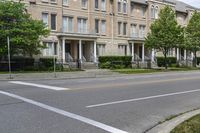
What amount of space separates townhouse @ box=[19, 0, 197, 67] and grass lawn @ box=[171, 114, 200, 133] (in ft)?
99.8

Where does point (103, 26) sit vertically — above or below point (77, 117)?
above

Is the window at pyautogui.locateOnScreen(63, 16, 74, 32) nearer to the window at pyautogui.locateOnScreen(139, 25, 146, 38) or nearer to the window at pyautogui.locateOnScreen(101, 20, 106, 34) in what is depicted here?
the window at pyautogui.locateOnScreen(101, 20, 106, 34)

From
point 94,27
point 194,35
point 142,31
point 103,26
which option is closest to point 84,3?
point 94,27

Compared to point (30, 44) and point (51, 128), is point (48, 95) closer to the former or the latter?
point (51, 128)

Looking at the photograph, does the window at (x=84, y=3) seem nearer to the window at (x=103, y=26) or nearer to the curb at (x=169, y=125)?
the window at (x=103, y=26)

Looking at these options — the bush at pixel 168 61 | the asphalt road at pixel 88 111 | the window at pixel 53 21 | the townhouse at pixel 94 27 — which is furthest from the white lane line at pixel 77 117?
the bush at pixel 168 61

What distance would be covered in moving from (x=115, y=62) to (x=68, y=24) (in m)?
8.04

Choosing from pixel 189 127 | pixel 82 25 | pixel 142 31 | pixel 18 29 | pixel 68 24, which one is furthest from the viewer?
pixel 142 31

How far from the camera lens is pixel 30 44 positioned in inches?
1224

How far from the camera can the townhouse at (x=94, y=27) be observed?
132 feet

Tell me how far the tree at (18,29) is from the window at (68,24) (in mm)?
9342

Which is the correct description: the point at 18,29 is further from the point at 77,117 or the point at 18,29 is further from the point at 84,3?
the point at 77,117

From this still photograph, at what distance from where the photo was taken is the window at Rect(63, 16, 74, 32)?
4197 centimetres

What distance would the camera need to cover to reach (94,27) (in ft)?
150
